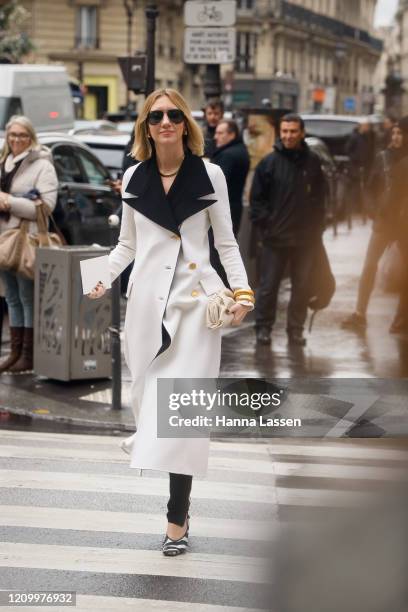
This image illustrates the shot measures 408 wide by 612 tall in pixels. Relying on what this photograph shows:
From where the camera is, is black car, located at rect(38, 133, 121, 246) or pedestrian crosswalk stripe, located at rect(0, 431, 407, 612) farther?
black car, located at rect(38, 133, 121, 246)

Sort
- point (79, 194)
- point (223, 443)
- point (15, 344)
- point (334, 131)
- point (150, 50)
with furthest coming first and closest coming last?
point (334, 131), point (79, 194), point (150, 50), point (15, 344), point (223, 443)

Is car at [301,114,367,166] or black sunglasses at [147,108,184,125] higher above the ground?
black sunglasses at [147,108,184,125]

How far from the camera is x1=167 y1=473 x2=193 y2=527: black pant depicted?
5.93m

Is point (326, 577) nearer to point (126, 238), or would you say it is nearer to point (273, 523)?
point (273, 523)

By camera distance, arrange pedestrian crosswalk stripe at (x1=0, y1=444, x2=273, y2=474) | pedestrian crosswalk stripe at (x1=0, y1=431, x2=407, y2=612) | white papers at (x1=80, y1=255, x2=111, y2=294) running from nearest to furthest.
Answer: pedestrian crosswalk stripe at (x1=0, y1=431, x2=407, y2=612)
white papers at (x1=80, y1=255, x2=111, y2=294)
pedestrian crosswalk stripe at (x1=0, y1=444, x2=273, y2=474)

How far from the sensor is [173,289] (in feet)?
19.4

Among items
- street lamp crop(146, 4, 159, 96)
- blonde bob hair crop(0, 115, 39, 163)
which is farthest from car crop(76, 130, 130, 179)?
blonde bob hair crop(0, 115, 39, 163)

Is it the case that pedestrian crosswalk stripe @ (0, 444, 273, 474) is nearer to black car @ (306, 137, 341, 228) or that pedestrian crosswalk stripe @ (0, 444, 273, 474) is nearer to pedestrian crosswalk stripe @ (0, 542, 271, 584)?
pedestrian crosswalk stripe @ (0, 542, 271, 584)

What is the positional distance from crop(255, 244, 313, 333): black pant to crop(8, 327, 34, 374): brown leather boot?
8.28ft

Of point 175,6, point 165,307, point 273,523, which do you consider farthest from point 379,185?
point 175,6

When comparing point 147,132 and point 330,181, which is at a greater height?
point 147,132

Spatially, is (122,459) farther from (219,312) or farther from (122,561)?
(219,312)

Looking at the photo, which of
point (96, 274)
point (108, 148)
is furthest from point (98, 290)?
point (108, 148)

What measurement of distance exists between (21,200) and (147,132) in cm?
478
